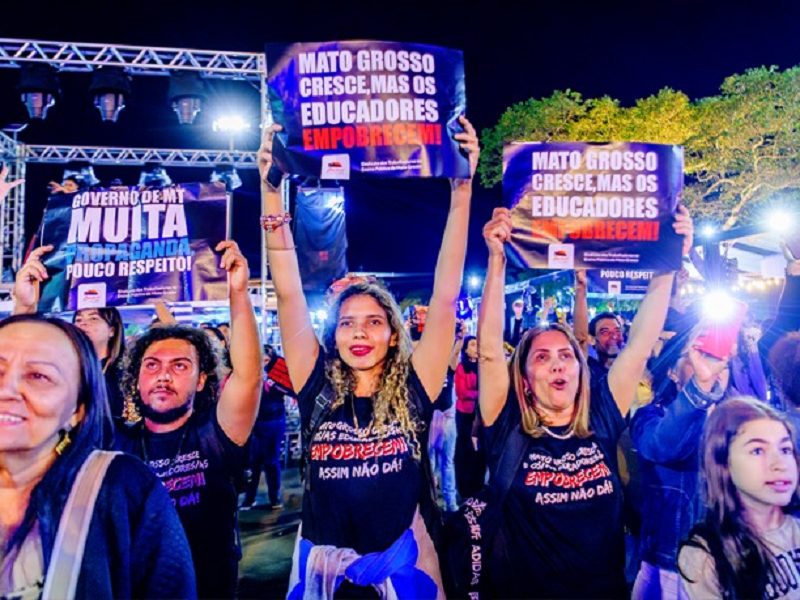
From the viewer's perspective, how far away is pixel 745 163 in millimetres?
20281

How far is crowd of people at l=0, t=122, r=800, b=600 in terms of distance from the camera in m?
1.75

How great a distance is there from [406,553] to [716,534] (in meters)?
1.26

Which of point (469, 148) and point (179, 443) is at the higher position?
point (469, 148)

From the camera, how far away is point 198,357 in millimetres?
3154

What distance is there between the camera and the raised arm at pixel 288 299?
3033 mm

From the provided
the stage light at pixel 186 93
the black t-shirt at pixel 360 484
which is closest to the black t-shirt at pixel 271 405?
the black t-shirt at pixel 360 484

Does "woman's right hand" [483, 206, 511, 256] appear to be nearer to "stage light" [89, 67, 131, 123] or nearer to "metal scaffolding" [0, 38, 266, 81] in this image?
"metal scaffolding" [0, 38, 266, 81]

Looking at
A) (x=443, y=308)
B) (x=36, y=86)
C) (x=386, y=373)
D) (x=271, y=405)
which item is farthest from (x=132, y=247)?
(x=36, y=86)

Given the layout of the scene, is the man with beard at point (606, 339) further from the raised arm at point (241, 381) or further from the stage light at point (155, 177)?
the stage light at point (155, 177)

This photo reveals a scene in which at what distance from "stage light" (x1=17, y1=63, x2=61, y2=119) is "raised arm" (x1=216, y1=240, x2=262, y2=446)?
9667 millimetres

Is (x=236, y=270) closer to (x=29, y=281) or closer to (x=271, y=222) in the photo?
(x=271, y=222)

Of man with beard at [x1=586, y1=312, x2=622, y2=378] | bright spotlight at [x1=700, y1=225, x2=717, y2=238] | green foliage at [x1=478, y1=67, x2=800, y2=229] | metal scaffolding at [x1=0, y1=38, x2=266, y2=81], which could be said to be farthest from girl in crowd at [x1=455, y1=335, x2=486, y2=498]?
green foliage at [x1=478, y1=67, x2=800, y2=229]

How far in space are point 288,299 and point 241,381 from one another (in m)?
0.52

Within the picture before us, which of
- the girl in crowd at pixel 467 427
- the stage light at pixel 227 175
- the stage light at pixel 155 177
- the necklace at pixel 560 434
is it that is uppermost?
the stage light at pixel 227 175
